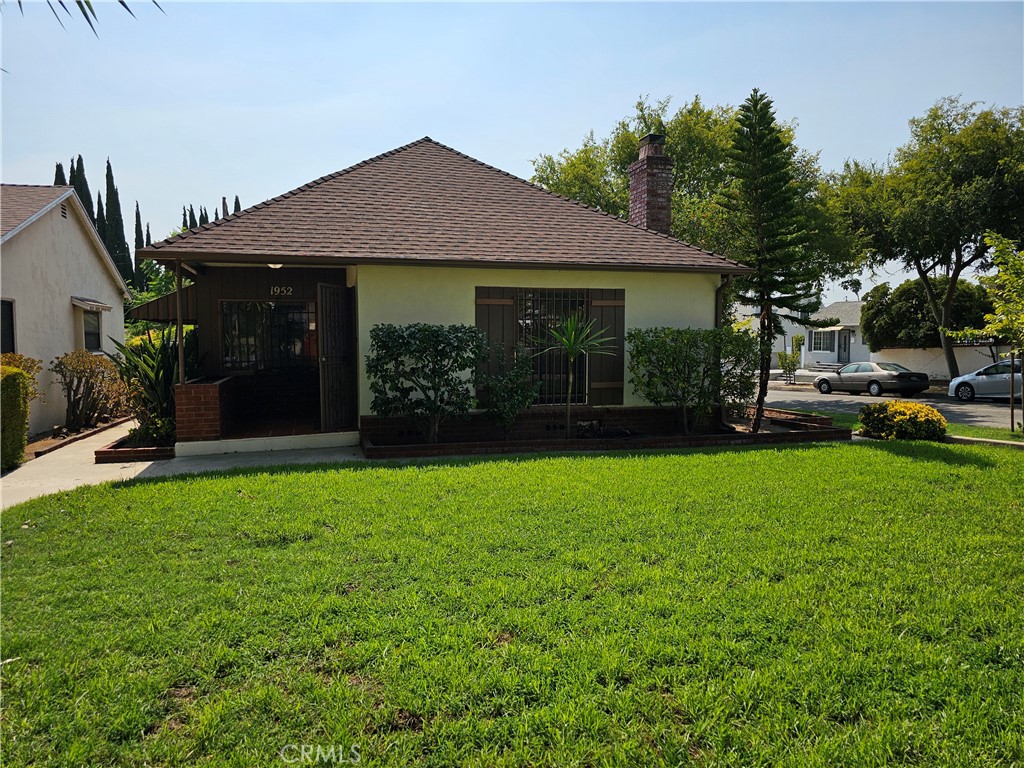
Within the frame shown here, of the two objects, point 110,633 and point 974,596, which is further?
point 974,596

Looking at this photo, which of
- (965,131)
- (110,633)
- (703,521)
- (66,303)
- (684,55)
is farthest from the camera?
(965,131)

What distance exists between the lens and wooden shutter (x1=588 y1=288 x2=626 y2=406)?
1077cm

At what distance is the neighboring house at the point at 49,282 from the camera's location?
36.3 feet

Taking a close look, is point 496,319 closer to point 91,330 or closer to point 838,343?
point 91,330

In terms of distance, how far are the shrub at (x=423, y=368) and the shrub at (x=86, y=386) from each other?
6267 millimetres

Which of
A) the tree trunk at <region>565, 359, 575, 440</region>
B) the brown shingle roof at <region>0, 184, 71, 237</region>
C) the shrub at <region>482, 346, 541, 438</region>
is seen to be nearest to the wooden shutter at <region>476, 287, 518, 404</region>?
the shrub at <region>482, 346, 541, 438</region>

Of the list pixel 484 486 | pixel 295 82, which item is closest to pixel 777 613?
pixel 484 486

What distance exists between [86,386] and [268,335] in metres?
3.48

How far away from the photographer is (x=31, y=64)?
172 inches

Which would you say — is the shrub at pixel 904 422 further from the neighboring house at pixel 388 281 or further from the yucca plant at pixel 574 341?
the yucca plant at pixel 574 341

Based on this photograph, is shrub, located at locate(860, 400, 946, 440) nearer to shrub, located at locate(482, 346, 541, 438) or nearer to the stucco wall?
the stucco wall

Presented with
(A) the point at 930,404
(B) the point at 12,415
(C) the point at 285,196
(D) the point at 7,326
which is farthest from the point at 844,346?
(B) the point at 12,415

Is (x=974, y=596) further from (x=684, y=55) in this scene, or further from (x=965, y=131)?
(x=965, y=131)

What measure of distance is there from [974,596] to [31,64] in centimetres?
753
